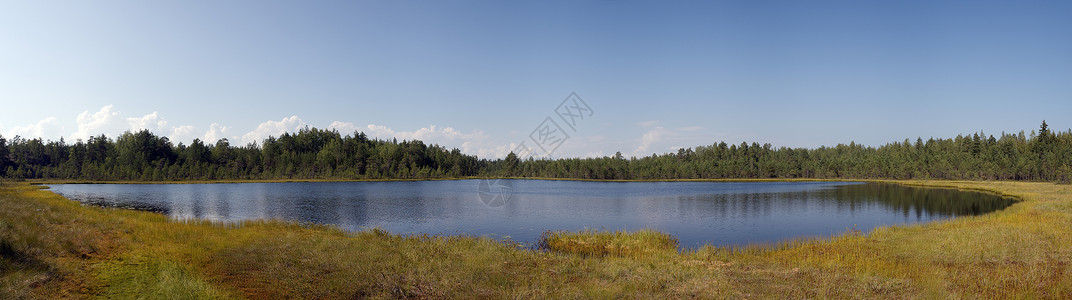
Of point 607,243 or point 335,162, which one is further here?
Result: point 335,162

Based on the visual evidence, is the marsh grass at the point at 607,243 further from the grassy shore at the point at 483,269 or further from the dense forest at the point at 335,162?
the dense forest at the point at 335,162

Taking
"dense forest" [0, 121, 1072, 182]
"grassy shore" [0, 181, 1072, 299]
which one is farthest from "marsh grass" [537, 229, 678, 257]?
"dense forest" [0, 121, 1072, 182]

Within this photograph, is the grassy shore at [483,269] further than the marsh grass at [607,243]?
No

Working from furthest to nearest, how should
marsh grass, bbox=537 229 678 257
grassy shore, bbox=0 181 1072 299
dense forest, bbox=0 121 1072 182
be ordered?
dense forest, bbox=0 121 1072 182
marsh grass, bbox=537 229 678 257
grassy shore, bbox=0 181 1072 299

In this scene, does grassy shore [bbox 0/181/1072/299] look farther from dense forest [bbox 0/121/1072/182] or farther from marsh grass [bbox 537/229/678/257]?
dense forest [bbox 0/121/1072/182]

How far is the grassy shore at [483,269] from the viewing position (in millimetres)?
12750

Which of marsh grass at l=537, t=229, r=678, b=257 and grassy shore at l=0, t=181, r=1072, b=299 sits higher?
grassy shore at l=0, t=181, r=1072, b=299

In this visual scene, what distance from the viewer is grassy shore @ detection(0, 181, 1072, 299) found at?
41.8 feet

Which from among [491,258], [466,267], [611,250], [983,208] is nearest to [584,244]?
[611,250]

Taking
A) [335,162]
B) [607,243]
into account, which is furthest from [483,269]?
[335,162]

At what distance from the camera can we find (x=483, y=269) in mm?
15602

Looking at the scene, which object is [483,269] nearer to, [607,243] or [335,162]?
[607,243]

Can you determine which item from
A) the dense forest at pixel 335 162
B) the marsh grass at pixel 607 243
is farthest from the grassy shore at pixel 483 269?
the dense forest at pixel 335 162

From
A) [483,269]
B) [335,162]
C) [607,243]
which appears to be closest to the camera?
[483,269]
